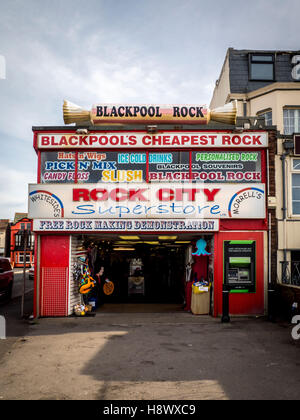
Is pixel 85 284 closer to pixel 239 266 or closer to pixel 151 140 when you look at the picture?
pixel 239 266

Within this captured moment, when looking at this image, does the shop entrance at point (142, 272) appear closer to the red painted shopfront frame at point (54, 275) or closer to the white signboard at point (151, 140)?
the red painted shopfront frame at point (54, 275)

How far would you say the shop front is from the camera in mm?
12023

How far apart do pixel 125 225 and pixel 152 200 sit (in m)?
1.26

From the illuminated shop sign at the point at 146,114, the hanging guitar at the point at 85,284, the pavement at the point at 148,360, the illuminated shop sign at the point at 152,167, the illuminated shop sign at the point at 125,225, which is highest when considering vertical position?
the illuminated shop sign at the point at 146,114

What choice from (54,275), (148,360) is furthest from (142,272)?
(148,360)

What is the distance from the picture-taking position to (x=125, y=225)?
12008mm

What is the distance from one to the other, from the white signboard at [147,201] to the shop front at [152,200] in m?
0.03

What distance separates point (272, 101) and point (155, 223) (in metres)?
9.89

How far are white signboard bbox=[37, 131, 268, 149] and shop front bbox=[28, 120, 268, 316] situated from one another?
1.4 inches

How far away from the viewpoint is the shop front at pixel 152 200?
1202 cm

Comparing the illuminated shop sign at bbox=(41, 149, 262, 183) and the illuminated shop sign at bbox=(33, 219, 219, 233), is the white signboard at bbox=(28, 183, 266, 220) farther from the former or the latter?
the illuminated shop sign at bbox=(41, 149, 262, 183)

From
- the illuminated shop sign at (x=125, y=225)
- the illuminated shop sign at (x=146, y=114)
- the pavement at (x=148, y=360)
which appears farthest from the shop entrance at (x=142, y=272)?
the illuminated shop sign at (x=146, y=114)
